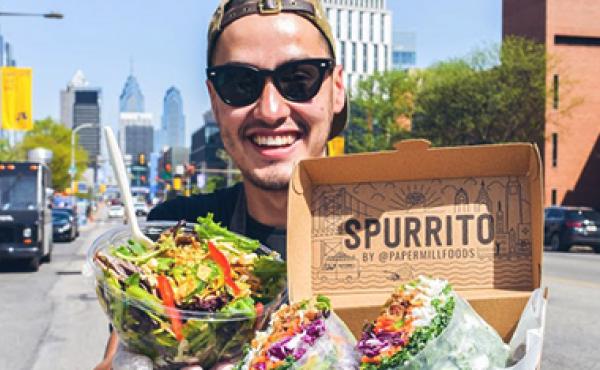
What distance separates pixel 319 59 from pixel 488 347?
3.52ft

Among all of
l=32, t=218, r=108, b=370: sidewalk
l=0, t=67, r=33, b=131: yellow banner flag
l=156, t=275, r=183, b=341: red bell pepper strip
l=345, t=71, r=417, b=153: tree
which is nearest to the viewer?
l=156, t=275, r=183, b=341: red bell pepper strip

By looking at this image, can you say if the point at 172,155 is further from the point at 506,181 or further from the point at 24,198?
the point at 506,181

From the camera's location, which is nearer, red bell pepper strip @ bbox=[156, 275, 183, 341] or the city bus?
red bell pepper strip @ bbox=[156, 275, 183, 341]

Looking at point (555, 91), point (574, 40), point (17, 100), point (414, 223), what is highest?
point (574, 40)

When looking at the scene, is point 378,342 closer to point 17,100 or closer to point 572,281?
point 572,281

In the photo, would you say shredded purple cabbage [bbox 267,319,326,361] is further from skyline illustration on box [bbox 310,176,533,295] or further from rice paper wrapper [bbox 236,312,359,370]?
skyline illustration on box [bbox 310,176,533,295]

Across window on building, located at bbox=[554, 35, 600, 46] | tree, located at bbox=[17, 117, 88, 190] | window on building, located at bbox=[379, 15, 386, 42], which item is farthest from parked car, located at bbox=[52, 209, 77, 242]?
window on building, located at bbox=[379, 15, 386, 42]

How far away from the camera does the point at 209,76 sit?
231 centimetres

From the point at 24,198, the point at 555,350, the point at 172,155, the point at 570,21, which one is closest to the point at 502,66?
the point at 570,21

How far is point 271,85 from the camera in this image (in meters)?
2.25

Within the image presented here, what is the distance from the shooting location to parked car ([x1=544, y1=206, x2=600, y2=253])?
27.1 meters

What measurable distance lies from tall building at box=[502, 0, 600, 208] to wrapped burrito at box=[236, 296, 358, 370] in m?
49.5

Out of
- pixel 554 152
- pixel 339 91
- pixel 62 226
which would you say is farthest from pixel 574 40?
pixel 339 91

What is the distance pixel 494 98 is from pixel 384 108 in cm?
1735
